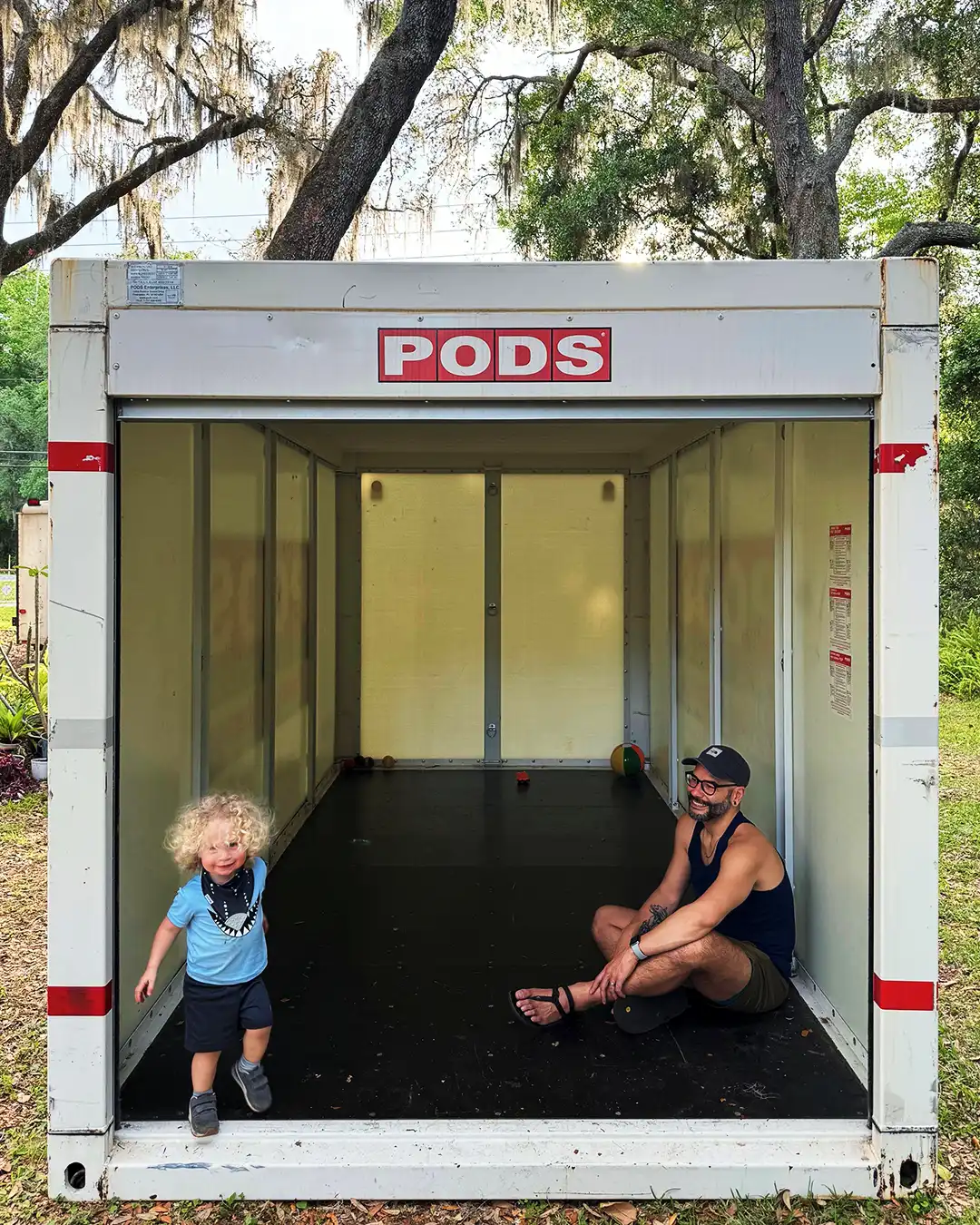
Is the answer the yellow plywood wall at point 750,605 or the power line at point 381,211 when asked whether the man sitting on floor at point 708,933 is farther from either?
the power line at point 381,211

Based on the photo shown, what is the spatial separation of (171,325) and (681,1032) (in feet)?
8.87

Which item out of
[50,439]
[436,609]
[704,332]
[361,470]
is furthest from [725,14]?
[50,439]

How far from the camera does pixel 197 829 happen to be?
2363 mm

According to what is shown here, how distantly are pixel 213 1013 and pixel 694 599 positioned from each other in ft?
11.8

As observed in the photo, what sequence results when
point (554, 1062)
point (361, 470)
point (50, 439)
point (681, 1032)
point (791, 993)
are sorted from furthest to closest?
point (361, 470), point (791, 993), point (681, 1032), point (554, 1062), point (50, 439)

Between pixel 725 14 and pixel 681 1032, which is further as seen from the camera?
pixel 725 14

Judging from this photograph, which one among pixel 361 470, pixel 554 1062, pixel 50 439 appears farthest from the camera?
pixel 361 470

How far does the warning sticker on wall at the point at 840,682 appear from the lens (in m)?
2.86

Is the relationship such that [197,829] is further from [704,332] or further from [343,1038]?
[704,332]

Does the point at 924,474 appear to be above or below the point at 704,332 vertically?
below

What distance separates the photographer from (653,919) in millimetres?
3104

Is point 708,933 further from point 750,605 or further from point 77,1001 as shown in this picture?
point 77,1001

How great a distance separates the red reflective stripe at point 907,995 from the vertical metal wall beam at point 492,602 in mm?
4597


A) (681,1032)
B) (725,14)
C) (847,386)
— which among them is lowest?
(681,1032)
